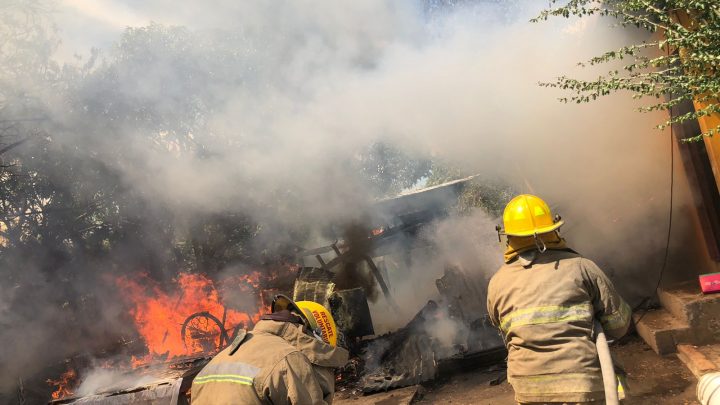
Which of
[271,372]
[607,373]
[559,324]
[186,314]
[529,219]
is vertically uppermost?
[529,219]

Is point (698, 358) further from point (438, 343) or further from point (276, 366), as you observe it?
point (276, 366)

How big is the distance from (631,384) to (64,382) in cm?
1180

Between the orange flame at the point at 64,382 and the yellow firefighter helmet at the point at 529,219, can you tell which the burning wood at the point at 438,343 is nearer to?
the yellow firefighter helmet at the point at 529,219

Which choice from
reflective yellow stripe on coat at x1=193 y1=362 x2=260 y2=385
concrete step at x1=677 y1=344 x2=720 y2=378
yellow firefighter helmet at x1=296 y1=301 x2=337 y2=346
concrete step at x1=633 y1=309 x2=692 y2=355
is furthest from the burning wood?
reflective yellow stripe on coat at x1=193 y1=362 x2=260 y2=385

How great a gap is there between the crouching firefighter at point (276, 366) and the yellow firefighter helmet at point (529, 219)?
121 cm

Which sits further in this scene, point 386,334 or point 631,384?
point 386,334

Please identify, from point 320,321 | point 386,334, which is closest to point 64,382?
point 386,334

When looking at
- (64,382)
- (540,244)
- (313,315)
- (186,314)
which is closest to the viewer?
(313,315)

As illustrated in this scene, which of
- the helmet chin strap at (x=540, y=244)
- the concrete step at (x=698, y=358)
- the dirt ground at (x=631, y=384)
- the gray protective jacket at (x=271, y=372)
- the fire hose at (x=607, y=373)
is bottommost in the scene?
the dirt ground at (x=631, y=384)

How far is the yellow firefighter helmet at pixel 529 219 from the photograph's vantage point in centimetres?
264

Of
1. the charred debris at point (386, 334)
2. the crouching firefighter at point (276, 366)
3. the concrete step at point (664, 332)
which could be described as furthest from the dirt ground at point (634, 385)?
the crouching firefighter at point (276, 366)

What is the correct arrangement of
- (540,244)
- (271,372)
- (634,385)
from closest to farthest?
(271,372) < (540,244) < (634,385)

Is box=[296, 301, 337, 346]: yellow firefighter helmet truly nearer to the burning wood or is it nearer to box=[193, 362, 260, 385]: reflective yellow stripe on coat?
box=[193, 362, 260, 385]: reflective yellow stripe on coat

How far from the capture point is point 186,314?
12.3m
